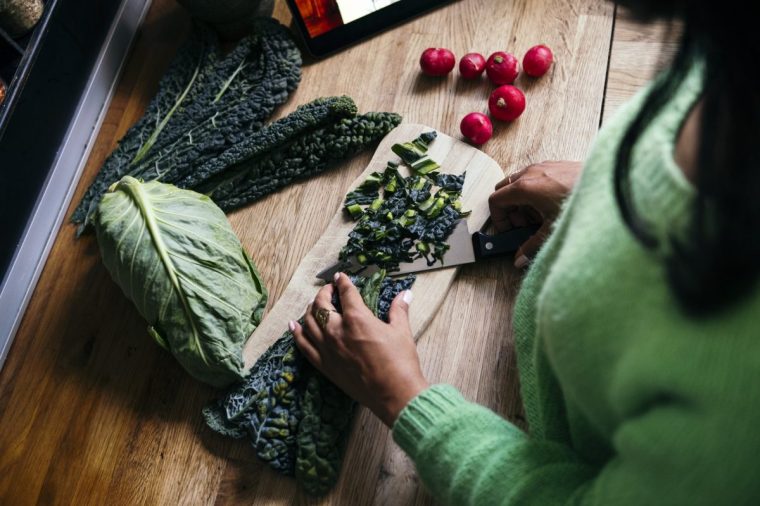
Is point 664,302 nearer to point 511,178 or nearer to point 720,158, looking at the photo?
point 720,158

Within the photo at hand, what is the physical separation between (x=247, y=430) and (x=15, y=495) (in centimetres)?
48

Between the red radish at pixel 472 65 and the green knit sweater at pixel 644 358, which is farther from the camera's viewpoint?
the red radish at pixel 472 65

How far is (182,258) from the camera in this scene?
3.59 feet

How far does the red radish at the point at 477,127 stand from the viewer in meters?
1.23

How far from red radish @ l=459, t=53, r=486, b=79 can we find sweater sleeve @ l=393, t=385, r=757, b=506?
741 mm

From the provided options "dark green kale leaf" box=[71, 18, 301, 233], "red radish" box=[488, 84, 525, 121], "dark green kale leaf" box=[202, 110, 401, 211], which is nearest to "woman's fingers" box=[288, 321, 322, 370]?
"dark green kale leaf" box=[202, 110, 401, 211]

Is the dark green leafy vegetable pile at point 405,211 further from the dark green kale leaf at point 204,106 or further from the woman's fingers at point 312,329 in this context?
the dark green kale leaf at point 204,106

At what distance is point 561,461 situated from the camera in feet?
2.43

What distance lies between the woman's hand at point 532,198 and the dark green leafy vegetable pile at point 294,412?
22cm

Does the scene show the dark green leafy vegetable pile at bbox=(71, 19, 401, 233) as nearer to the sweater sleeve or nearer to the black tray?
the black tray

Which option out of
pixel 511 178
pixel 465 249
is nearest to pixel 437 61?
pixel 511 178

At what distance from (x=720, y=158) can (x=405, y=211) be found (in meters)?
0.77

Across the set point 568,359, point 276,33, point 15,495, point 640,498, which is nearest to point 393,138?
point 276,33

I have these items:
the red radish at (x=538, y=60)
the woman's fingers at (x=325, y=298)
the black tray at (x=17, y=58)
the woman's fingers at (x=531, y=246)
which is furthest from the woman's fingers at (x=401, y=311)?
the black tray at (x=17, y=58)
